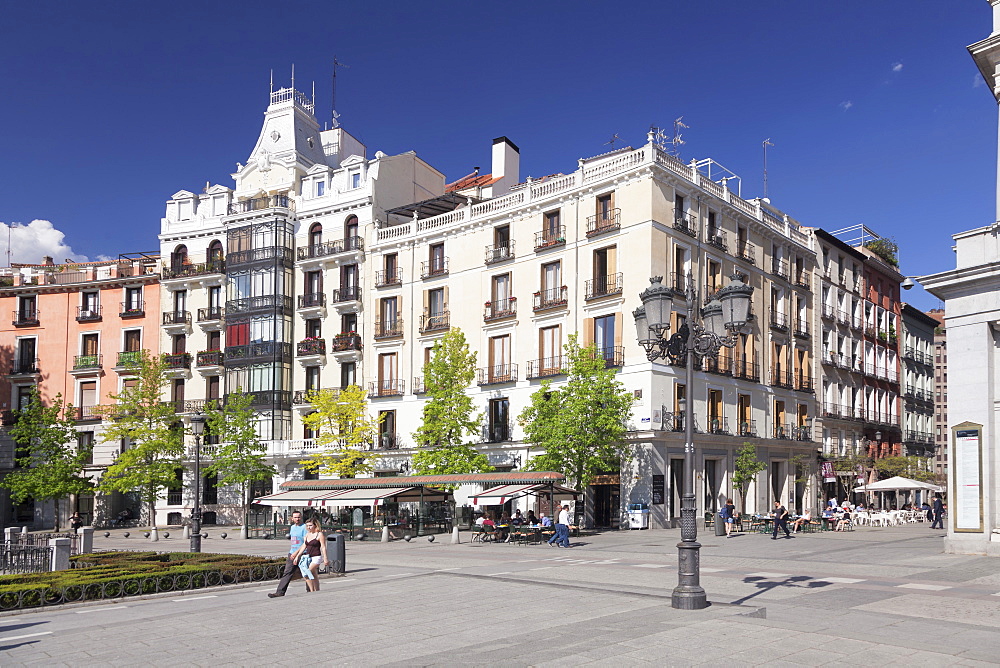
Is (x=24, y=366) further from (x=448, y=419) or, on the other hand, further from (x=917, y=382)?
(x=917, y=382)

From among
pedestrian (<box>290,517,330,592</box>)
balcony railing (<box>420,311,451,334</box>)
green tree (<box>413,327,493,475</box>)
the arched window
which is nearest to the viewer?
pedestrian (<box>290,517,330,592</box>)

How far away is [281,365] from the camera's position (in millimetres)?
53156

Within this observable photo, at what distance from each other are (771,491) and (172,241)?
132ft

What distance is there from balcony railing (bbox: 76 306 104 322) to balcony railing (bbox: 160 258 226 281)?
555 cm

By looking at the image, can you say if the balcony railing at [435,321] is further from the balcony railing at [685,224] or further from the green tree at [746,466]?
the green tree at [746,466]

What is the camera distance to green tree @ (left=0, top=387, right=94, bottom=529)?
166 feet

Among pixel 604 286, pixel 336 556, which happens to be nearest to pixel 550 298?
pixel 604 286

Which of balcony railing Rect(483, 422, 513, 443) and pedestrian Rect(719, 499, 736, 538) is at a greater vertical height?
balcony railing Rect(483, 422, 513, 443)

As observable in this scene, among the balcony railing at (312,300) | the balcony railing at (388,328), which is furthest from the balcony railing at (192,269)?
the balcony railing at (388,328)

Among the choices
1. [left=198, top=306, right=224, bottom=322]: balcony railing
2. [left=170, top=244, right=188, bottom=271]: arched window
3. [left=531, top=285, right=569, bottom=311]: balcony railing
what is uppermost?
[left=170, top=244, right=188, bottom=271]: arched window

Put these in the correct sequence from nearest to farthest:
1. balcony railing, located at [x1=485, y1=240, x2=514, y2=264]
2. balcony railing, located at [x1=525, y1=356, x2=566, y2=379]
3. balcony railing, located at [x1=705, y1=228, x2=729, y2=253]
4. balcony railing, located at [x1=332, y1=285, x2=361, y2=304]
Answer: balcony railing, located at [x1=525, y1=356, x2=566, y2=379], balcony railing, located at [x1=705, y1=228, x2=729, y2=253], balcony railing, located at [x1=485, y1=240, x2=514, y2=264], balcony railing, located at [x1=332, y1=285, x2=361, y2=304]

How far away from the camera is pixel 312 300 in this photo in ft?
176

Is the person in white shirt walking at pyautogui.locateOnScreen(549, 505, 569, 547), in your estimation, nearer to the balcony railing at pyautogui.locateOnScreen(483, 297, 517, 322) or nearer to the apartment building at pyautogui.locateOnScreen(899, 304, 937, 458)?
the balcony railing at pyautogui.locateOnScreen(483, 297, 517, 322)

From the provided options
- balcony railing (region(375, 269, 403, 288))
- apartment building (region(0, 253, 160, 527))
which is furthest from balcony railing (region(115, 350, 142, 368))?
balcony railing (region(375, 269, 403, 288))
